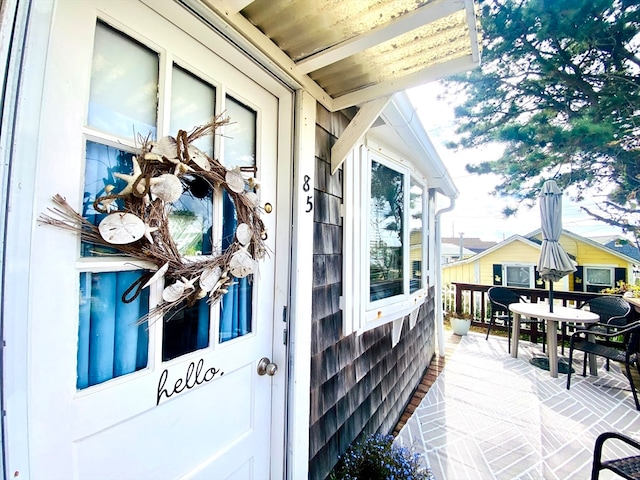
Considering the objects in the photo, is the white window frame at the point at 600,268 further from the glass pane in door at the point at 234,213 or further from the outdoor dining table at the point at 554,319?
the glass pane in door at the point at 234,213

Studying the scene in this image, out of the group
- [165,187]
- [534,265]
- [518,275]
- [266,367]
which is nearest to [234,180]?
[165,187]

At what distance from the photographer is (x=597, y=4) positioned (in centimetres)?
436

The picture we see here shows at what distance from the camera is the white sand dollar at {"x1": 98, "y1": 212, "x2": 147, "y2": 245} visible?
697 mm

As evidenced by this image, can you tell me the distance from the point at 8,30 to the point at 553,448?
11.8 ft

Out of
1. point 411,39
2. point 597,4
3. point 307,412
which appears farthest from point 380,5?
point 597,4

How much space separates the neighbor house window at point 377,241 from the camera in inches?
67.4

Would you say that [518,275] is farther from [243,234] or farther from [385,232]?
[243,234]

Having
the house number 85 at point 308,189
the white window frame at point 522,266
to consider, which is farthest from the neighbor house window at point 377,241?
the white window frame at point 522,266

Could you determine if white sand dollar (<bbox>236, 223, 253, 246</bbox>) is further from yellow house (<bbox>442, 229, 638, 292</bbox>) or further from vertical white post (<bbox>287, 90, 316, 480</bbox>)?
yellow house (<bbox>442, 229, 638, 292</bbox>)

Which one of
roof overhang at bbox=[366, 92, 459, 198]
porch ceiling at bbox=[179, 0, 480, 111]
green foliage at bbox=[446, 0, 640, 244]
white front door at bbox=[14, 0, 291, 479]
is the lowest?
white front door at bbox=[14, 0, 291, 479]

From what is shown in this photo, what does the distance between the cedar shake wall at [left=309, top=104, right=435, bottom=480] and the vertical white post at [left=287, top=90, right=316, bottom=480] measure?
85mm

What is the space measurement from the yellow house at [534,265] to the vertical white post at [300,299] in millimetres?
8996

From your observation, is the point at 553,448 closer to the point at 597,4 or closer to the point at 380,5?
the point at 380,5

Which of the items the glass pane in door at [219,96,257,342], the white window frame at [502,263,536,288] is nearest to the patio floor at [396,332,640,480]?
the glass pane in door at [219,96,257,342]
